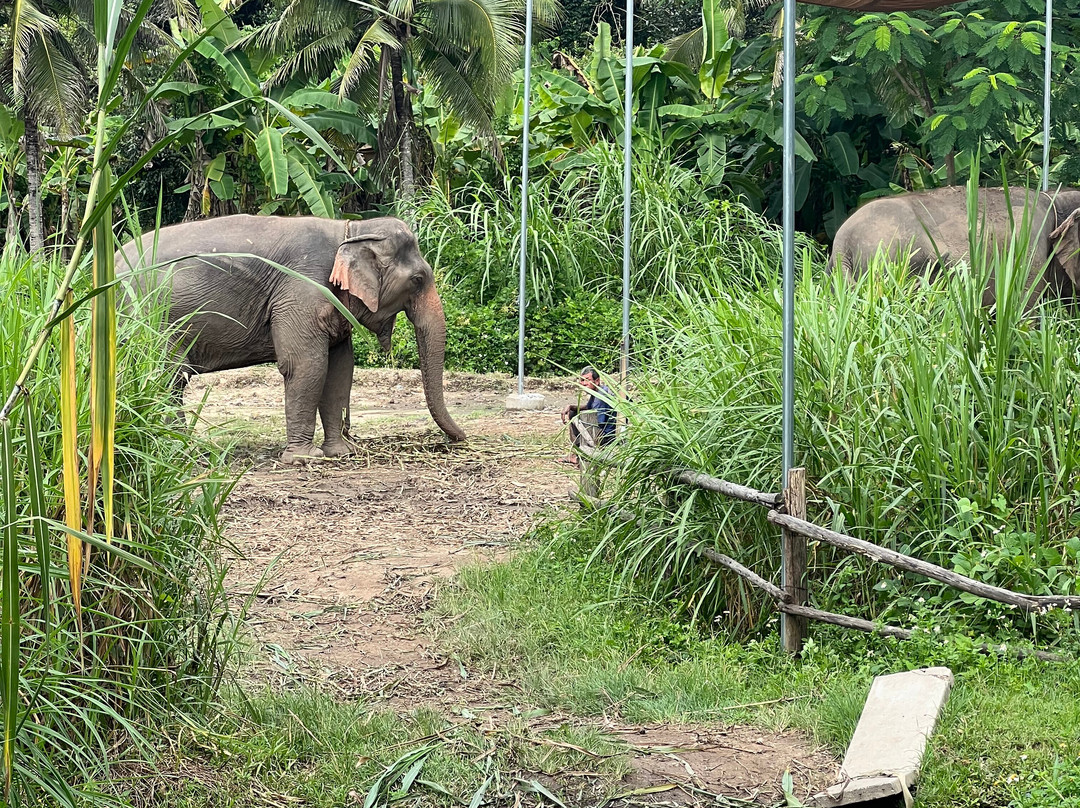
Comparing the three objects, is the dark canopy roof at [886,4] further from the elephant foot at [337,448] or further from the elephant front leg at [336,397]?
the elephant foot at [337,448]

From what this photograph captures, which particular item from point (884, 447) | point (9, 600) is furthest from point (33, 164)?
point (9, 600)

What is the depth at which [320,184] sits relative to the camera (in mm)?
15852

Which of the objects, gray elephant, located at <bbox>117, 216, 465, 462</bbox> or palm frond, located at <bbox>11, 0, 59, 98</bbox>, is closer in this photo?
gray elephant, located at <bbox>117, 216, 465, 462</bbox>

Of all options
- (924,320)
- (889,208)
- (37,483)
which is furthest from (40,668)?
(889,208)

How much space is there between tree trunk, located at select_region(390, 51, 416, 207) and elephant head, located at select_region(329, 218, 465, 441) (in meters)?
6.95

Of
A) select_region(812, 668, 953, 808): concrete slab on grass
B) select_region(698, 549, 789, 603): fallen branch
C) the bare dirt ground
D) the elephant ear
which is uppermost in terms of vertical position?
the elephant ear

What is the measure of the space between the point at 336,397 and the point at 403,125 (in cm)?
794

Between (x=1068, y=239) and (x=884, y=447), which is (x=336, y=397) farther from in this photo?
(x=884, y=447)

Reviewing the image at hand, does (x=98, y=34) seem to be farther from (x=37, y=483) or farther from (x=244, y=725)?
(x=244, y=725)

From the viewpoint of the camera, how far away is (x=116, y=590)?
11.1ft

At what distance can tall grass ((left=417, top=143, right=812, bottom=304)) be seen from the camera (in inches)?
517

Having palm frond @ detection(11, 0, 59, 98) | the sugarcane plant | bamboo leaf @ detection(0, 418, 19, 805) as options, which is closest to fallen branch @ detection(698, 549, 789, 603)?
the sugarcane plant

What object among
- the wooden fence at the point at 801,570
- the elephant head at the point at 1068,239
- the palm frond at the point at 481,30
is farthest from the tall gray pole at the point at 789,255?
the palm frond at the point at 481,30

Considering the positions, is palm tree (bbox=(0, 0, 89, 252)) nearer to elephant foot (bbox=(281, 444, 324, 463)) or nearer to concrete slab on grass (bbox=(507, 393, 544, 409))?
concrete slab on grass (bbox=(507, 393, 544, 409))
